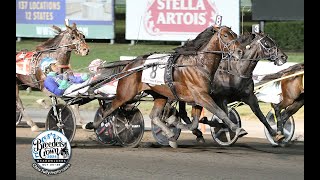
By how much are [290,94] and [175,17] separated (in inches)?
208

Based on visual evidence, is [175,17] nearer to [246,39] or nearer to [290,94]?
[290,94]

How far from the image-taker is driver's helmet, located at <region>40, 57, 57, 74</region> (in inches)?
479

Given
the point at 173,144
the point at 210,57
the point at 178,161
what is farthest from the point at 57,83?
the point at 178,161

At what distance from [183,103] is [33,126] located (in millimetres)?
2498

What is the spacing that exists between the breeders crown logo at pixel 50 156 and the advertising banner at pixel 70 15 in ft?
27.0

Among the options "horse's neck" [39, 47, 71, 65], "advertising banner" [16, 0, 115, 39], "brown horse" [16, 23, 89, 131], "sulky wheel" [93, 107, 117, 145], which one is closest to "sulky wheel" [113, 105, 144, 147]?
"sulky wheel" [93, 107, 117, 145]

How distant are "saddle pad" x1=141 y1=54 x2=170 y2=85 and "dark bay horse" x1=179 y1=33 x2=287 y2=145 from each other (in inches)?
27.6

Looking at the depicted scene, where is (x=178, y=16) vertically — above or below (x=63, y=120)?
above

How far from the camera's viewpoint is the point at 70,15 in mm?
17500

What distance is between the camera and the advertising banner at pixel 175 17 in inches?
647

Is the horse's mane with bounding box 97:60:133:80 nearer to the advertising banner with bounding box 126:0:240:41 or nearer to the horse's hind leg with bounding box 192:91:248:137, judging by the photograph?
the horse's hind leg with bounding box 192:91:248:137

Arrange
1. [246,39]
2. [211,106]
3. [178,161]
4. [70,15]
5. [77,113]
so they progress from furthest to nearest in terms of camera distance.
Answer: [70,15]
[77,113]
[246,39]
[211,106]
[178,161]

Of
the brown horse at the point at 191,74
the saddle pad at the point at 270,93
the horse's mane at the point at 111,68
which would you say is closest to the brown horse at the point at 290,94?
the saddle pad at the point at 270,93
